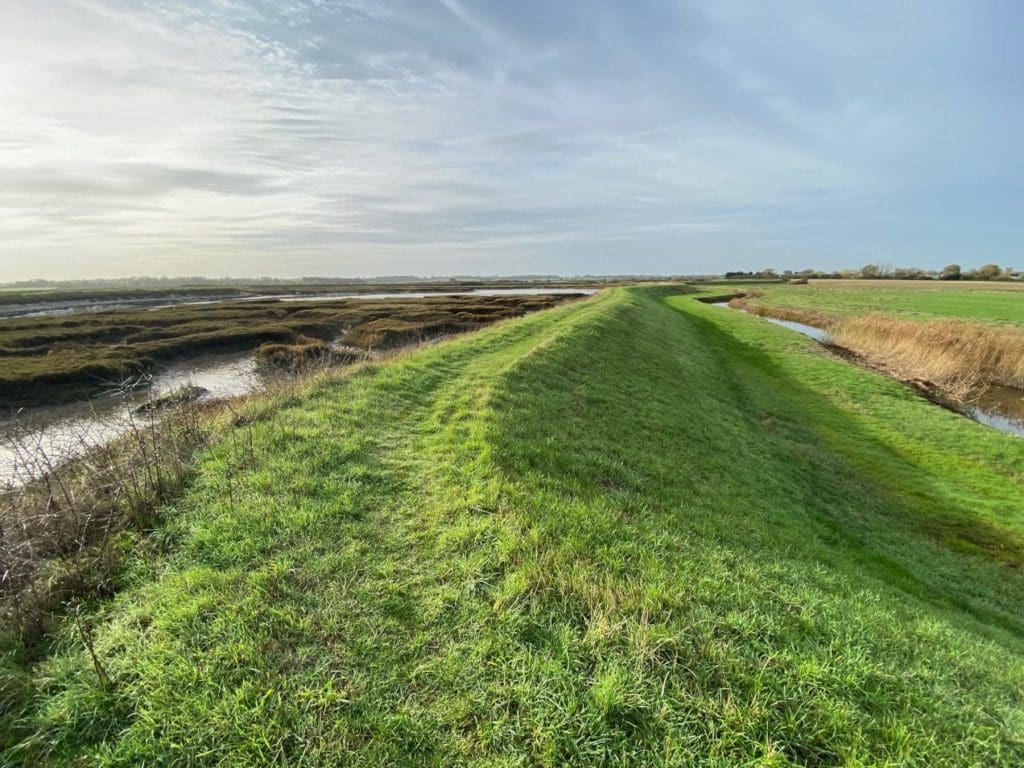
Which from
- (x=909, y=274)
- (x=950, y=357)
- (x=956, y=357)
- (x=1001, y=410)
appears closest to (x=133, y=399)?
(x=1001, y=410)

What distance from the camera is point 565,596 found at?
4820 millimetres

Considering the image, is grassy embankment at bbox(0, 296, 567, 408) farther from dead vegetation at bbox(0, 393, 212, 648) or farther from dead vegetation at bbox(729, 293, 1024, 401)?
dead vegetation at bbox(729, 293, 1024, 401)

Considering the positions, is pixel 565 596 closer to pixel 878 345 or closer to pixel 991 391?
pixel 991 391

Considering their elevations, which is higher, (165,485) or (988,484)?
(165,485)

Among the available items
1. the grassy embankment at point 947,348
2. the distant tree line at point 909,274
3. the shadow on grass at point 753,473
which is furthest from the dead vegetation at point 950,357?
the distant tree line at point 909,274

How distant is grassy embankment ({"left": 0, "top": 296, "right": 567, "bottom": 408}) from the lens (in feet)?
77.4

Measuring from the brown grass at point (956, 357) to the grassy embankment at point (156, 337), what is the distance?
32.0 meters

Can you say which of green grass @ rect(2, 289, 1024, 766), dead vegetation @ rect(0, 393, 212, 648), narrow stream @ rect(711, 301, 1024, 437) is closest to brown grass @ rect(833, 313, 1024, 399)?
narrow stream @ rect(711, 301, 1024, 437)

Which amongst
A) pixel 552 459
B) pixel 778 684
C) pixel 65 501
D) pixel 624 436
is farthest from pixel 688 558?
pixel 65 501

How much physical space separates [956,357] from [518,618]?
32.6 metres

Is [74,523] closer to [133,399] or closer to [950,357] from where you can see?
[133,399]

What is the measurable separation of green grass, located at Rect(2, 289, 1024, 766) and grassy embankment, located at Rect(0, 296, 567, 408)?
19.1 meters

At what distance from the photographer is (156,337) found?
3809 centimetres

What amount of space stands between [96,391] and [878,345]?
49.5m
